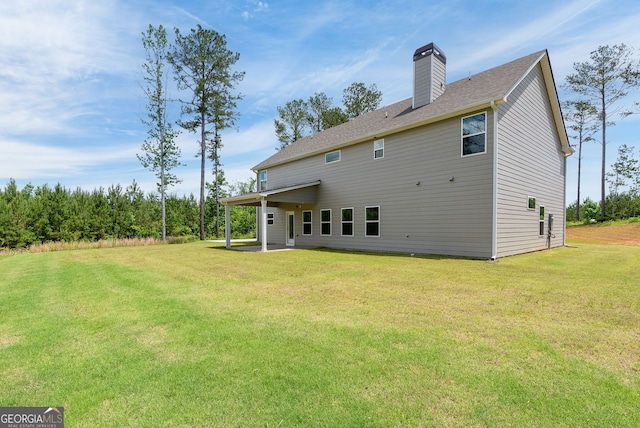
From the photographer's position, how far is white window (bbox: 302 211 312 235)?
16203mm

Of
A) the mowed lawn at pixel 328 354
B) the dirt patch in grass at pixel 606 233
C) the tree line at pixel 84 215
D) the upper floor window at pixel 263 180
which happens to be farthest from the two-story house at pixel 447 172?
the tree line at pixel 84 215

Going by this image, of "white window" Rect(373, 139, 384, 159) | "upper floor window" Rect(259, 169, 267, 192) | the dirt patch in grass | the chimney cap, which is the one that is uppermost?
the chimney cap

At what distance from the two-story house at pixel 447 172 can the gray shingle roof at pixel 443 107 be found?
0.06 meters

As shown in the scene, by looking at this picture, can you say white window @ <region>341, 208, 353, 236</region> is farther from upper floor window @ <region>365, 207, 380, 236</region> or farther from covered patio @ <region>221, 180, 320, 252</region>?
covered patio @ <region>221, 180, 320, 252</region>

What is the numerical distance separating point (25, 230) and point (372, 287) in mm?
20722

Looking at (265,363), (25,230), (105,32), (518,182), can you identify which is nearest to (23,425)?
(265,363)

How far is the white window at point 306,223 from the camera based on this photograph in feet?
53.2

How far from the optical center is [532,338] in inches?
127

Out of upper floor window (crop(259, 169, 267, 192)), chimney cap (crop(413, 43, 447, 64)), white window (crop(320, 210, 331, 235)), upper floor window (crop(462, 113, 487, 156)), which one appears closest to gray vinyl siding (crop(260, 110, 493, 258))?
upper floor window (crop(462, 113, 487, 156))

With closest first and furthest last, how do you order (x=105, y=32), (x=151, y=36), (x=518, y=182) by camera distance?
(x=105, y=32)
(x=518, y=182)
(x=151, y=36)

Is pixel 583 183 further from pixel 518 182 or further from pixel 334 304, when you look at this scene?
pixel 334 304

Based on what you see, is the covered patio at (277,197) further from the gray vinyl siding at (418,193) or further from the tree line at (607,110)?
the tree line at (607,110)

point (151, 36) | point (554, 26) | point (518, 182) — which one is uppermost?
point (151, 36)

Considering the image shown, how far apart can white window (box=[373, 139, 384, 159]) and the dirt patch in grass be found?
13.4m
